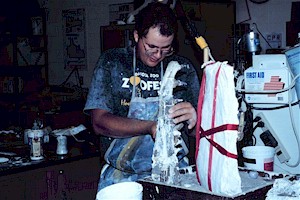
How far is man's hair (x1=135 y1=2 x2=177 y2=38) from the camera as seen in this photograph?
2.06 metres

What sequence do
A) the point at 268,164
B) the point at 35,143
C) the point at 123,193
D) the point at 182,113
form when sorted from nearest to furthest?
the point at 123,193 → the point at 182,113 → the point at 268,164 → the point at 35,143

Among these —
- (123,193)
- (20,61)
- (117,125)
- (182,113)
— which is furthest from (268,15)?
(123,193)

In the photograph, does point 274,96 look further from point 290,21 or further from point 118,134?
point 290,21

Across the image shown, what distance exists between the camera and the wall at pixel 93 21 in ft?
16.3

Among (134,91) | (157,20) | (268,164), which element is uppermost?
(157,20)

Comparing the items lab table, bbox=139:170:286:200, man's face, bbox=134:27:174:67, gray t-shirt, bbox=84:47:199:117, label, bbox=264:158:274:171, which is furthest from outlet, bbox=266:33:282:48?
lab table, bbox=139:170:286:200

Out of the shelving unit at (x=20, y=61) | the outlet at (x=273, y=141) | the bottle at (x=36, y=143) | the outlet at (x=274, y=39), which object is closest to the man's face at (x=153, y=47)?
the outlet at (x=273, y=141)

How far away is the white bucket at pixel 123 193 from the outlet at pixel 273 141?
A: 1.53 m

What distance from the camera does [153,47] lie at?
82.4 inches

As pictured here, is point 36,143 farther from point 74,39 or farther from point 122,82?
point 74,39

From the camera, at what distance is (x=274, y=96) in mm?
2725

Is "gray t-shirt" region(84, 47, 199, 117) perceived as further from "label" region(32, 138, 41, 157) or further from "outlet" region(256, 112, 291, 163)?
"label" region(32, 138, 41, 157)

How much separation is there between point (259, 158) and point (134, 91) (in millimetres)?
802

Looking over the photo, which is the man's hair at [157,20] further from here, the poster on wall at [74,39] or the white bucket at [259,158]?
the poster on wall at [74,39]
